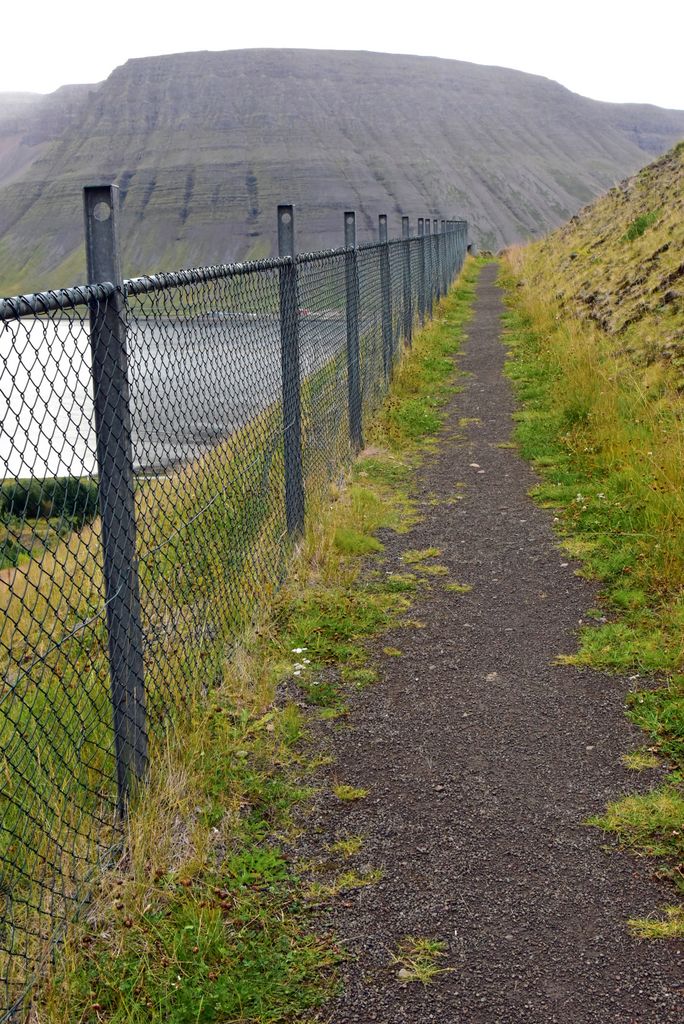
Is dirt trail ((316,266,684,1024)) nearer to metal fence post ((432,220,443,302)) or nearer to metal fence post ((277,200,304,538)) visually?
metal fence post ((277,200,304,538))

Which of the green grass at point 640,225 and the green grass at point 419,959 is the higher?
the green grass at point 640,225

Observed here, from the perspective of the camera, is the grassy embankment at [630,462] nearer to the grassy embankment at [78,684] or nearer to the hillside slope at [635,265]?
the hillside slope at [635,265]

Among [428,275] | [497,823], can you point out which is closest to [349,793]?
[497,823]

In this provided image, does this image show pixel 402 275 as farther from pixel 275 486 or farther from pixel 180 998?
pixel 180 998

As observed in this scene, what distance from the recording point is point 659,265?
547 inches

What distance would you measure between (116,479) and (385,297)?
349 inches

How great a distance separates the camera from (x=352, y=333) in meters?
9.14

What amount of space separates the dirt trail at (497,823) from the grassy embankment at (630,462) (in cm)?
13

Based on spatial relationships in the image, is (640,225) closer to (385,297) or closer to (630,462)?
(385,297)

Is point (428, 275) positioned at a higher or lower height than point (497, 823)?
higher

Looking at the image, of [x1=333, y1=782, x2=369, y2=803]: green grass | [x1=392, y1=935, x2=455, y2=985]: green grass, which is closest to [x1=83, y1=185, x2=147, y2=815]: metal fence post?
[x1=333, y1=782, x2=369, y2=803]: green grass

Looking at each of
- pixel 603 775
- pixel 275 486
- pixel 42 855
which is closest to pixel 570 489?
pixel 275 486

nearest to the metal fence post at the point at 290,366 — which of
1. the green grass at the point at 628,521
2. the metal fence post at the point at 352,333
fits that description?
the green grass at the point at 628,521

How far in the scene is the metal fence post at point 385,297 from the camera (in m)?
11.4
